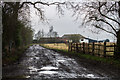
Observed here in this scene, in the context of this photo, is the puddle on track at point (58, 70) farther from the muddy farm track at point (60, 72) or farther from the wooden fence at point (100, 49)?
the wooden fence at point (100, 49)

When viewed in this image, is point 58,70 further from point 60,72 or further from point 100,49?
point 100,49

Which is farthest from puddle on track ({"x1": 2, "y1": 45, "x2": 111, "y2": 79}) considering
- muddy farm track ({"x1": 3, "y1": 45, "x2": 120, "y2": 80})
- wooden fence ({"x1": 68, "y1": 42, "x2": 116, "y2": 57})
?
wooden fence ({"x1": 68, "y1": 42, "x2": 116, "y2": 57})

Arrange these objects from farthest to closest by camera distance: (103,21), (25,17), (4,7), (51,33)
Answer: (51,33)
(25,17)
(103,21)
(4,7)

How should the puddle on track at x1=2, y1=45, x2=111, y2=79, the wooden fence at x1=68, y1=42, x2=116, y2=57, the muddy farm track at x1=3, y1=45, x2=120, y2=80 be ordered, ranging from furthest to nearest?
1. the wooden fence at x1=68, y1=42, x2=116, y2=57
2. the puddle on track at x1=2, y1=45, x2=111, y2=79
3. the muddy farm track at x1=3, y1=45, x2=120, y2=80

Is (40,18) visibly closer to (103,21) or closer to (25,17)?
(25,17)

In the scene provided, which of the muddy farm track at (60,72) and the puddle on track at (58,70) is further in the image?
the puddle on track at (58,70)

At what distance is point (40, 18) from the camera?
1972 centimetres

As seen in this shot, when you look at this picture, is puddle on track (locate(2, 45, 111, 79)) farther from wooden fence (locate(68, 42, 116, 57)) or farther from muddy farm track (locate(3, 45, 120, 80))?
wooden fence (locate(68, 42, 116, 57))

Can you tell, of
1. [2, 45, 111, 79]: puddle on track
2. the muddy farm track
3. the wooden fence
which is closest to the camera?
the muddy farm track

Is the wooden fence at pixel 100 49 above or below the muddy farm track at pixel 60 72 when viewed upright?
above

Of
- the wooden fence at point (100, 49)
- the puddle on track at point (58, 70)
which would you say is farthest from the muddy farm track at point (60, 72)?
the wooden fence at point (100, 49)

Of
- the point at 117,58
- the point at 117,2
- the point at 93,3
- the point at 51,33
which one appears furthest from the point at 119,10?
the point at 51,33

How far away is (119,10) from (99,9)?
2.07 meters

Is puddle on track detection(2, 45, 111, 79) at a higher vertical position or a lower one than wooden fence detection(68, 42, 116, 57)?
lower
